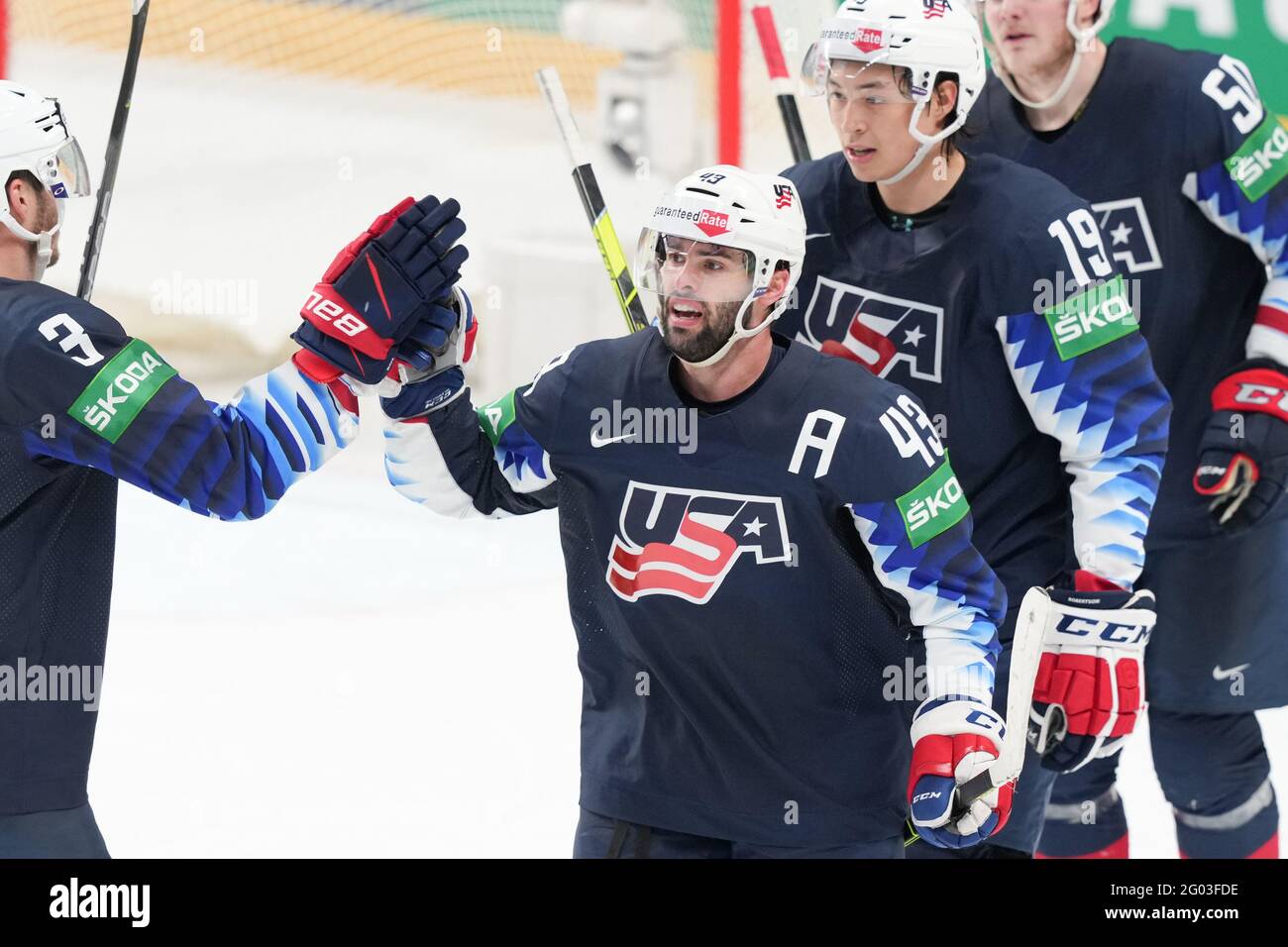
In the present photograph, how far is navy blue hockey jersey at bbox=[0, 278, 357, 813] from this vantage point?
2.34 metres

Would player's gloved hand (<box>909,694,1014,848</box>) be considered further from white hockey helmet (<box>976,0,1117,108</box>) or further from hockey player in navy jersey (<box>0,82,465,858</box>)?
white hockey helmet (<box>976,0,1117,108</box>)

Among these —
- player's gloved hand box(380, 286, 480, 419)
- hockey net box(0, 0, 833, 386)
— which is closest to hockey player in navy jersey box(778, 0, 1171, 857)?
player's gloved hand box(380, 286, 480, 419)

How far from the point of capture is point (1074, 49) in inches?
122

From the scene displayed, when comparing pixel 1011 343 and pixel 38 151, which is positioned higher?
pixel 38 151

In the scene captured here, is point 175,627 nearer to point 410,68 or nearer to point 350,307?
point 350,307

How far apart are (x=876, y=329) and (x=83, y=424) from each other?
45.3 inches

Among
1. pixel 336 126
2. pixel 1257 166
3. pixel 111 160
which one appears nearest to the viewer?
pixel 111 160

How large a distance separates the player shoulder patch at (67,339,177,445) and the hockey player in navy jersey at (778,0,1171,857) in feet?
3.33

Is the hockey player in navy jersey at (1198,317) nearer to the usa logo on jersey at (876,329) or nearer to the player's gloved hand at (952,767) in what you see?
the usa logo on jersey at (876,329)

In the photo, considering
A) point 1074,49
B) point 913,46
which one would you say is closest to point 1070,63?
point 1074,49

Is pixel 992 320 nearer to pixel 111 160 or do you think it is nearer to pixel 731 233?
pixel 731 233

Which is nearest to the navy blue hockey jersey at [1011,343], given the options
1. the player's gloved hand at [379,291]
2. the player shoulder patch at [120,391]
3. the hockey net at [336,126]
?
the player's gloved hand at [379,291]

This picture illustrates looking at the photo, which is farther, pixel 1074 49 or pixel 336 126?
pixel 336 126
